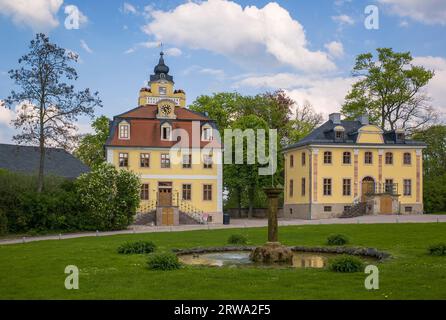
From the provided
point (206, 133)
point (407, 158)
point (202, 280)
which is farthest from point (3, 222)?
point (407, 158)

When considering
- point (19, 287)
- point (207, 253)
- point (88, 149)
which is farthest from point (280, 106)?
point (19, 287)

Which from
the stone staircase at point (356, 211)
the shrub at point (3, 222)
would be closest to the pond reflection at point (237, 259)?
the shrub at point (3, 222)

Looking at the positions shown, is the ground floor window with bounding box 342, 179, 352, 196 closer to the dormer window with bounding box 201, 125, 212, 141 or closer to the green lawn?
the dormer window with bounding box 201, 125, 212, 141

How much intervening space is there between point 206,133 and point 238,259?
29118 mm

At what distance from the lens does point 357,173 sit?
5031cm

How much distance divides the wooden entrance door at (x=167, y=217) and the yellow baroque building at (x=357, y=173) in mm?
12655

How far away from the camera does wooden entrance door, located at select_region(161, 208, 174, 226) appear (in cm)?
4354

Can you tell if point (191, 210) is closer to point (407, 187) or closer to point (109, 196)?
point (109, 196)

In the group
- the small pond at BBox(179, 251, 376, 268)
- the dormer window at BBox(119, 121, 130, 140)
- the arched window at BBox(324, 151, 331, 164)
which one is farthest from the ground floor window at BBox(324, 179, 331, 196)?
the small pond at BBox(179, 251, 376, 268)

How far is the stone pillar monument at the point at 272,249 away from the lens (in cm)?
1792

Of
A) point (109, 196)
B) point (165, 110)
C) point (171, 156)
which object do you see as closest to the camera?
point (109, 196)

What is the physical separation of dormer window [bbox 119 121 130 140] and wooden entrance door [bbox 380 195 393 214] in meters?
22.0

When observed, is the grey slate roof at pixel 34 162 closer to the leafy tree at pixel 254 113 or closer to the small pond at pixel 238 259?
the leafy tree at pixel 254 113
